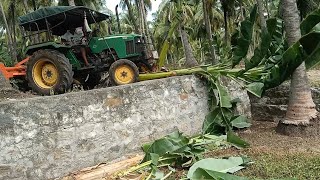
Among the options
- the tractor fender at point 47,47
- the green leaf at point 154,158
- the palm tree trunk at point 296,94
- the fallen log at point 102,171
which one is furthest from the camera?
the tractor fender at point 47,47

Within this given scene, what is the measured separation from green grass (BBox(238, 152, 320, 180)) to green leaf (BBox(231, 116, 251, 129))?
163cm

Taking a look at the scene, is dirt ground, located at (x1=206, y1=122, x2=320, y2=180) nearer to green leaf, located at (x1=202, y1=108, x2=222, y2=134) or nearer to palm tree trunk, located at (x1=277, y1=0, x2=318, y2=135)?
palm tree trunk, located at (x1=277, y1=0, x2=318, y2=135)

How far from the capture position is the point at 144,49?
857 cm

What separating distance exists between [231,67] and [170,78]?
137 centimetres

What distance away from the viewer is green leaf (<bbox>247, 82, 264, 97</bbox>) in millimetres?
6953

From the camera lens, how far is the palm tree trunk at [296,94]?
22.3ft

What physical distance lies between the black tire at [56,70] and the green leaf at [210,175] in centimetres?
341

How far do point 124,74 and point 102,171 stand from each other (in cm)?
260

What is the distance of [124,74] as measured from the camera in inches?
306

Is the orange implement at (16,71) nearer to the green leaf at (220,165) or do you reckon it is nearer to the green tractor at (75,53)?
the green tractor at (75,53)

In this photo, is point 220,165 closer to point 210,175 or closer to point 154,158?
point 210,175

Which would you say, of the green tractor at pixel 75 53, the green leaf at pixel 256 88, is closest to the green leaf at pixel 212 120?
the green leaf at pixel 256 88

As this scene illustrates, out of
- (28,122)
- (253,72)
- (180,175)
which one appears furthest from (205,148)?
(28,122)

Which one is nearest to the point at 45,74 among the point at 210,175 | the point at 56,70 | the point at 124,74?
the point at 56,70
